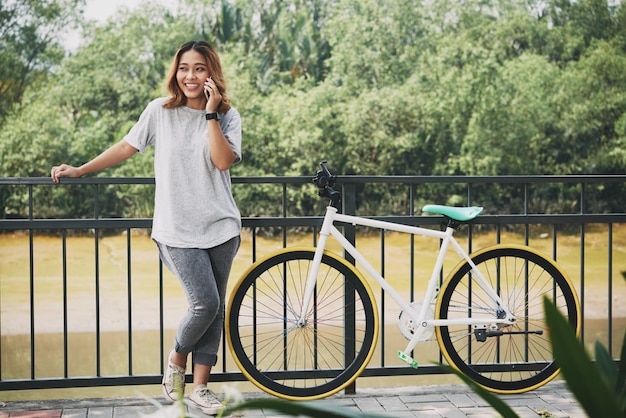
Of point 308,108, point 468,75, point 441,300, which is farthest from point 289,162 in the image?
point 441,300

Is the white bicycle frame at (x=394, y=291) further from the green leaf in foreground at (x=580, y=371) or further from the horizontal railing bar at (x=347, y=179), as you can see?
the green leaf in foreground at (x=580, y=371)

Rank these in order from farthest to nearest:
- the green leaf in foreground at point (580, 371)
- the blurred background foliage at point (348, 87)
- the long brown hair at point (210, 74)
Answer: the blurred background foliage at point (348, 87) < the long brown hair at point (210, 74) < the green leaf in foreground at point (580, 371)

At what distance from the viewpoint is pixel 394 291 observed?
A: 3338 millimetres

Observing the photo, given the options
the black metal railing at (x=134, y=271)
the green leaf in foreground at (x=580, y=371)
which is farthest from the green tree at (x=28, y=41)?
the green leaf in foreground at (x=580, y=371)

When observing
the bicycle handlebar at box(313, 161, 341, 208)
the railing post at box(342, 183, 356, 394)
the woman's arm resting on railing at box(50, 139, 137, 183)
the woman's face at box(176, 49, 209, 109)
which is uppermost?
the woman's face at box(176, 49, 209, 109)

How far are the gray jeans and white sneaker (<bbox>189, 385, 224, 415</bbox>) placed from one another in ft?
0.35

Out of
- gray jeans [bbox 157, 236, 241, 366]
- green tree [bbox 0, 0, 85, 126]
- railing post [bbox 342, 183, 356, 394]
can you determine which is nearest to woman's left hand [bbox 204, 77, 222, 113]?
gray jeans [bbox 157, 236, 241, 366]

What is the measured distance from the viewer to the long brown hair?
3045 millimetres

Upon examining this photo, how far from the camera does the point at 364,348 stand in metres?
3.35

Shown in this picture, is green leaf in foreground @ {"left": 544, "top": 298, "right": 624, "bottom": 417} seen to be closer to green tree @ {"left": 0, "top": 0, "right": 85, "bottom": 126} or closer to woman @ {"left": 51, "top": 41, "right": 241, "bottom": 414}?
woman @ {"left": 51, "top": 41, "right": 241, "bottom": 414}

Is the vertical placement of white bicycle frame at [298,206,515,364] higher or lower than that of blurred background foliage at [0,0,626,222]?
lower

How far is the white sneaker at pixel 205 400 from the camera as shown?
10.4 feet

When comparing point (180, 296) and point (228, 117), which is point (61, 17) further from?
point (228, 117)

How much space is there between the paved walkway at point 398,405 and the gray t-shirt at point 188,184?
0.66 m
